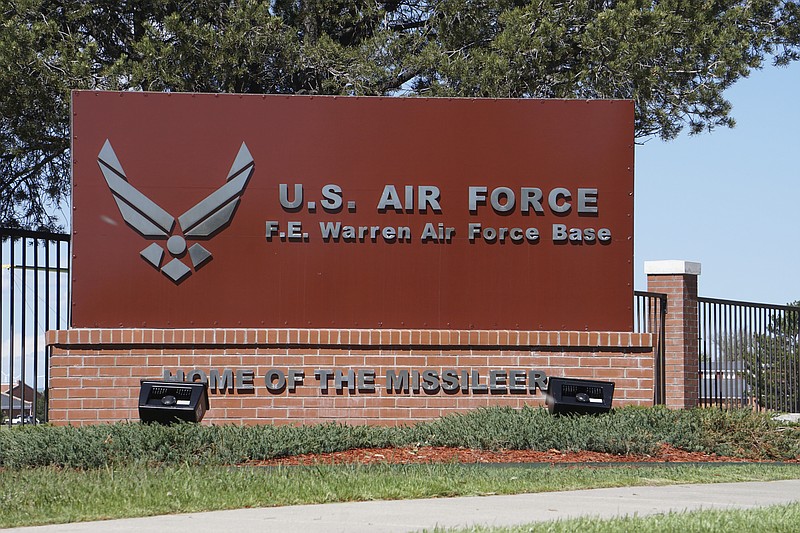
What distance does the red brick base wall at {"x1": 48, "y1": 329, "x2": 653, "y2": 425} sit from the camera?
1366 centimetres

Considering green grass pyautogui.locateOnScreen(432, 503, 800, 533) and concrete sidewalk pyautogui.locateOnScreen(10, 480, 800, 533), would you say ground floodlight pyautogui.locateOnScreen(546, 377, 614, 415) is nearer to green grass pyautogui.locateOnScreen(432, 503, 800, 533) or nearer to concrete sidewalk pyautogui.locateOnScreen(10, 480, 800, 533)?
concrete sidewalk pyautogui.locateOnScreen(10, 480, 800, 533)

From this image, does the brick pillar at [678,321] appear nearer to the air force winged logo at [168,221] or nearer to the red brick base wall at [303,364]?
the red brick base wall at [303,364]

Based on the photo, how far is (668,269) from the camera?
61.8ft

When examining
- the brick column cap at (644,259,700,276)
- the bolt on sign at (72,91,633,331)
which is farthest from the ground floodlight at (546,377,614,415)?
the brick column cap at (644,259,700,276)

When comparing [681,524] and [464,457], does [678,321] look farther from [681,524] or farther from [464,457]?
[681,524]

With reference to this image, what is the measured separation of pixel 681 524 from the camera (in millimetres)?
7324

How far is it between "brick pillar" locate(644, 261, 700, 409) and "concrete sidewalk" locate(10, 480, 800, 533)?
31.7 feet

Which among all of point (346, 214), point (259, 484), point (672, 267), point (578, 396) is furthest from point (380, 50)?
point (259, 484)

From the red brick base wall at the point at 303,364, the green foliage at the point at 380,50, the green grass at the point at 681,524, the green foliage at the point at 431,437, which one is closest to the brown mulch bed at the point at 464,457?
the green foliage at the point at 431,437

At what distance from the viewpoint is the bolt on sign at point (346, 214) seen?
45.6ft

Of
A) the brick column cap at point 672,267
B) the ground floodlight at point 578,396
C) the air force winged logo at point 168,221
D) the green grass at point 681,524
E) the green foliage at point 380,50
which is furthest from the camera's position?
the green foliage at point 380,50

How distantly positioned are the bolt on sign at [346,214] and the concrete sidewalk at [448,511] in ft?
16.7

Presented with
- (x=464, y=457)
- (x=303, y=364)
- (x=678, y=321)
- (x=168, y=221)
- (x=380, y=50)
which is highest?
(x=380, y=50)

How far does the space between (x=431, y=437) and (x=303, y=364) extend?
89.2 inches
